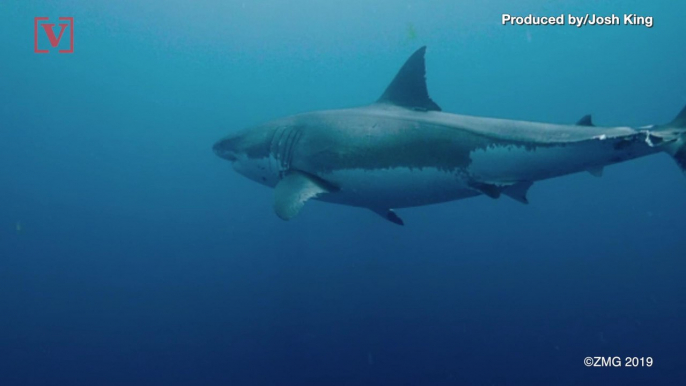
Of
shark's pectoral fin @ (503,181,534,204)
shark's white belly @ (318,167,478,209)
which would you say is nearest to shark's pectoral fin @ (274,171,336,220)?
shark's white belly @ (318,167,478,209)

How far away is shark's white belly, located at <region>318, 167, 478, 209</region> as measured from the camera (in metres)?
5.13

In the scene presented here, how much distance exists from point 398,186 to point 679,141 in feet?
9.24

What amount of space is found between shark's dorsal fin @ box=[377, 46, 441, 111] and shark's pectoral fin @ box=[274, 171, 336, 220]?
1.52 m

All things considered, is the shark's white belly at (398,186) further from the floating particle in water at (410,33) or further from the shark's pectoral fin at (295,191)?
the floating particle in water at (410,33)

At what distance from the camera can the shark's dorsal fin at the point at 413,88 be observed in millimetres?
5789

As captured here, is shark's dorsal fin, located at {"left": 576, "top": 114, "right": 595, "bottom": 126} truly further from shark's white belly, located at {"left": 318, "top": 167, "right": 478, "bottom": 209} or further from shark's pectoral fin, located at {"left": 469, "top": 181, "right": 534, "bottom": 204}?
shark's white belly, located at {"left": 318, "top": 167, "right": 478, "bottom": 209}

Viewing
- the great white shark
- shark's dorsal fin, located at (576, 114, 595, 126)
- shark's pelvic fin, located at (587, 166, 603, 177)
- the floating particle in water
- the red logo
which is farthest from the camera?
the floating particle in water

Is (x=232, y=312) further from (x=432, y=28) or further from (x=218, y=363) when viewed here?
(x=432, y=28)

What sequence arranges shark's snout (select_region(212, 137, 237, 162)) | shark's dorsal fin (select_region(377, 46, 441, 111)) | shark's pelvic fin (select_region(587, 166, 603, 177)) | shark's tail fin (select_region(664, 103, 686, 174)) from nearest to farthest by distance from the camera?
shark's tail fin (select_region(664, 103, 686, 174)) → shark's pelvic fin (select_region(587, 166, 603, 177)) → shark's dorsal fin (select_region(377, 46, 441, 111)) → shark's snout (select_region(212, 137, 237, 162))

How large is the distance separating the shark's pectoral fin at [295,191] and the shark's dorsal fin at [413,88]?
1515 millimetres

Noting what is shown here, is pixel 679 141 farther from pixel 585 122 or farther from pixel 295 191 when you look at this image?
pixel 295 191

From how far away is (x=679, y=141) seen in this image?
165 inches

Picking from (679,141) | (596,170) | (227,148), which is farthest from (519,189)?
(227,148)

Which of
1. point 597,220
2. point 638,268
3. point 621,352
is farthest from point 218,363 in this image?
point 597,220
